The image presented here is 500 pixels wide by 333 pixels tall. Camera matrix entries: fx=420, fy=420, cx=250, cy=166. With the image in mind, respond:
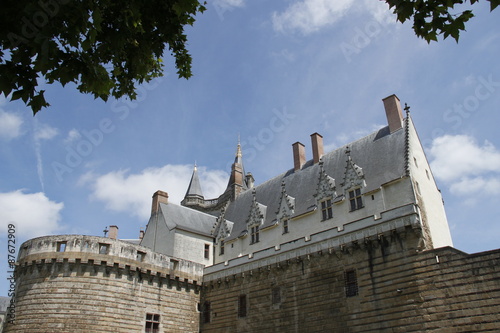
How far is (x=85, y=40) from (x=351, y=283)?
16.9 meters

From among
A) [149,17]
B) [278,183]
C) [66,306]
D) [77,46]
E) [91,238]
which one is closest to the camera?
[77,46]

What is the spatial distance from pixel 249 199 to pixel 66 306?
14.3 m

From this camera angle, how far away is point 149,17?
793cm

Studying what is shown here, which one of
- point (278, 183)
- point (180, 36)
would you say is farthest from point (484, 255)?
point (278, 183)

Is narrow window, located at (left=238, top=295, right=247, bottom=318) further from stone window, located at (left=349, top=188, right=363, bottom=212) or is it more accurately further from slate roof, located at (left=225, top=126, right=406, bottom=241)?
stone window, located at (left=349, top=188, right=363, bottom=212)

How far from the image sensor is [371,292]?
1853 centimetres

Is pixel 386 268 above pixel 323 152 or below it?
below

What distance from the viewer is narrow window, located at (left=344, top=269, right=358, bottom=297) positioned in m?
19.3

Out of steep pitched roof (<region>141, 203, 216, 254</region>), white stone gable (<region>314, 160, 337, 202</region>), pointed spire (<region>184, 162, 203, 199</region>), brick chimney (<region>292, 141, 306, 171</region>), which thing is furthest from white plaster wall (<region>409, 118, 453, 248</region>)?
pointed spire (<region>184, 162, 203, 199</region>)

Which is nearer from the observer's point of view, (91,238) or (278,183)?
(91,238)

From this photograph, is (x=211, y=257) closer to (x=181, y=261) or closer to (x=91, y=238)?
(x=181, y=261)

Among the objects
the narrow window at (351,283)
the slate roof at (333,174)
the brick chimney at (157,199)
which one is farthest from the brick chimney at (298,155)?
the brick chimney at (157,199)

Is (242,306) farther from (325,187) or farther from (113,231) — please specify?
(113,231)

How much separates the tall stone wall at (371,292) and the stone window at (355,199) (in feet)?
8.92
